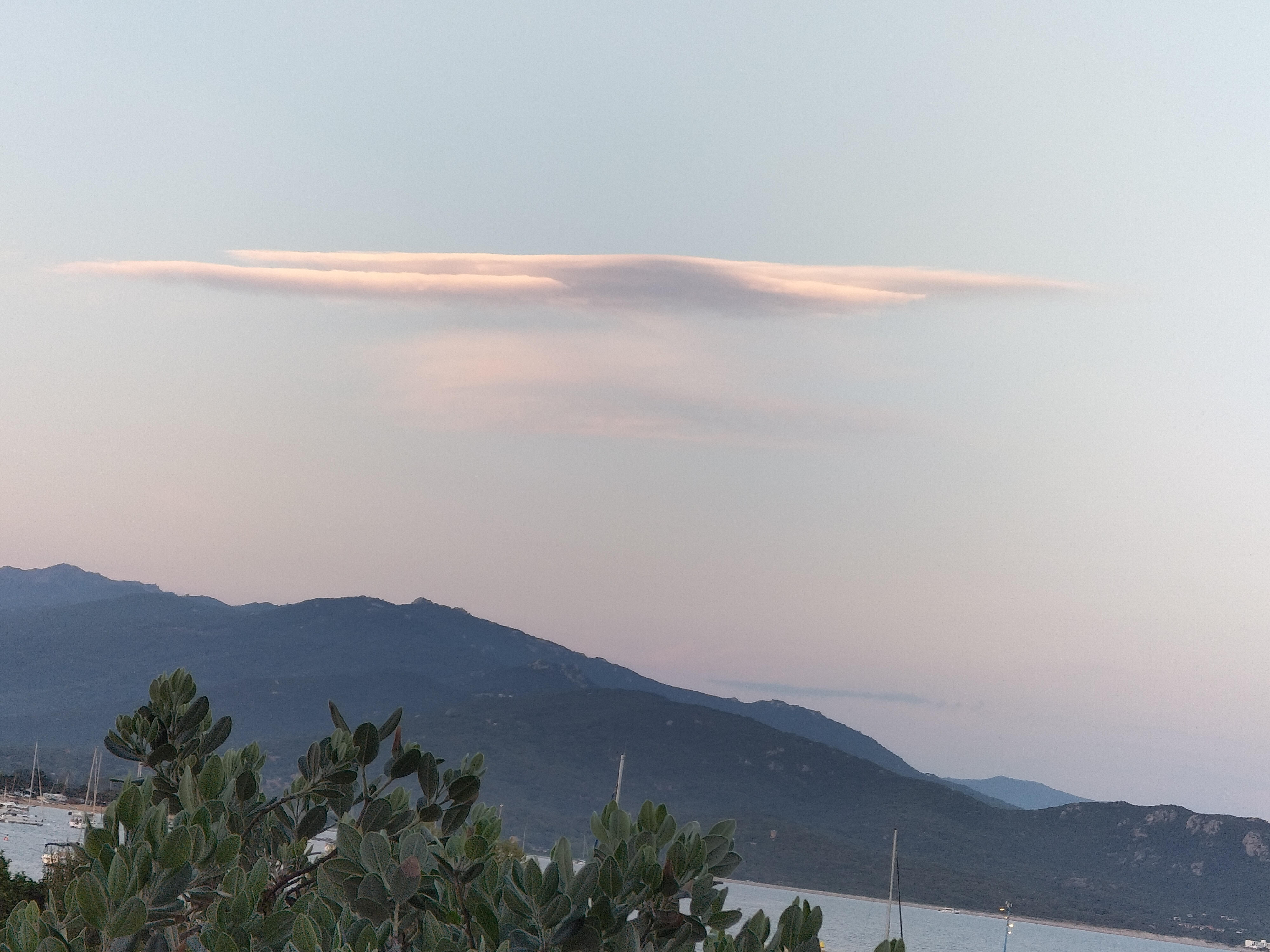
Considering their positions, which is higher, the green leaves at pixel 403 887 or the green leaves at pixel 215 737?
the green leaves at pixel 215 737

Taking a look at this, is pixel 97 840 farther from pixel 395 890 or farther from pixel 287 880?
pixel 287 880

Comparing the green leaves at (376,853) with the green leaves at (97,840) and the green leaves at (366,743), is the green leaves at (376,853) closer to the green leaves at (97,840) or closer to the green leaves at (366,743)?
the green leaves at (97,840)

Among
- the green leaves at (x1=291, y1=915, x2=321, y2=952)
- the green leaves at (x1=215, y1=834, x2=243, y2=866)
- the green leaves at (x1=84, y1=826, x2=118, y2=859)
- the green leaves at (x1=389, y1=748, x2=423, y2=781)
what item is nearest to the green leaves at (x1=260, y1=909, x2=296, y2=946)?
the green leaves at (x1=291, y1=915, x2=321, y2=952)

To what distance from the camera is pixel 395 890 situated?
4953 millimetres

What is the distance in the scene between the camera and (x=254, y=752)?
297 inches

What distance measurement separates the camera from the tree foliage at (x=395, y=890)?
15.3 feet

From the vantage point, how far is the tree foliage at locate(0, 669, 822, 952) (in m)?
4.67

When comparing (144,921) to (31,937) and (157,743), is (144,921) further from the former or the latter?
(157,743)

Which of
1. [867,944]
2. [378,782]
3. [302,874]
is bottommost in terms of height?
[867,944]

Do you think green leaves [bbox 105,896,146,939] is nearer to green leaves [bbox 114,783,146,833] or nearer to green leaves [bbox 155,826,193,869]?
green leaves [bbox 155,826,193,869]

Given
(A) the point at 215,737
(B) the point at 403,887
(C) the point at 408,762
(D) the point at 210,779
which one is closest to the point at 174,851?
(B) the point at 403,887

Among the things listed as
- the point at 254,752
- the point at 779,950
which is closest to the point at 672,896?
the point at 779,950

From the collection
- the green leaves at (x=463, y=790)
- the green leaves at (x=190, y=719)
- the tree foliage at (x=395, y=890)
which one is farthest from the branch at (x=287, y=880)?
the green leaves at (x=190, y=719)

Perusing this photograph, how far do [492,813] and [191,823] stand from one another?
2053mm
